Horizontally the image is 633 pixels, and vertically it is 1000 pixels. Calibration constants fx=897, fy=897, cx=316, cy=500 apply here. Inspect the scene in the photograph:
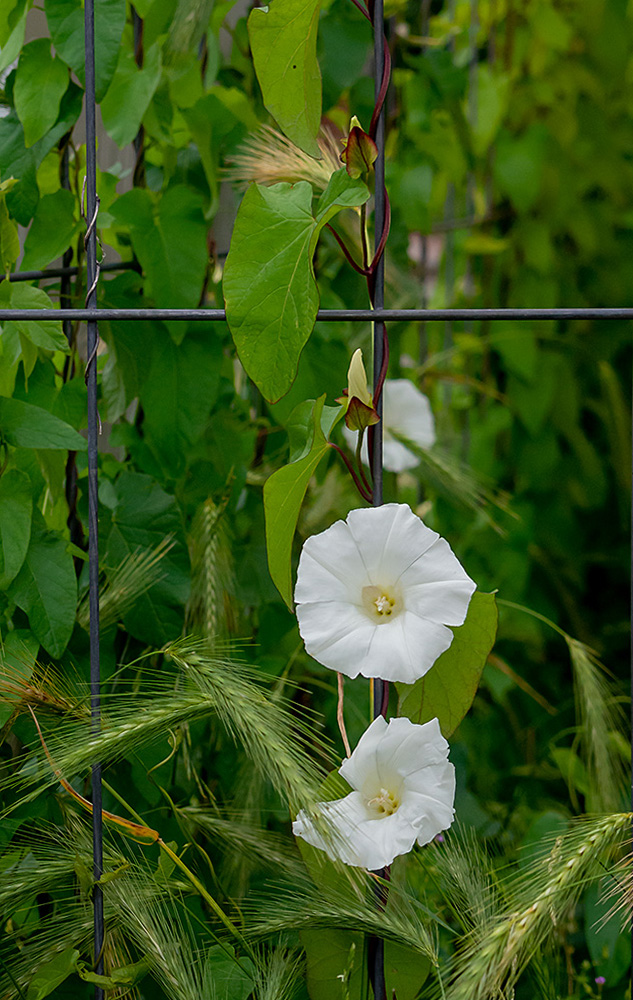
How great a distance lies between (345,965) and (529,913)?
0.15 meters

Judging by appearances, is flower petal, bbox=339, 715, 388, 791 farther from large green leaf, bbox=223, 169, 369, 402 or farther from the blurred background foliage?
large green leaf, bbox=223, 169, 369, 402

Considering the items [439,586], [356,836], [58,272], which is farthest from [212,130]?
[356,836]

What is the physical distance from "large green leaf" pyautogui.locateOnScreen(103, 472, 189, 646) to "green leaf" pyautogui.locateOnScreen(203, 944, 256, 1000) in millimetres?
253

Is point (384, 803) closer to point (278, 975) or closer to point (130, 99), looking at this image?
point (278, 975)

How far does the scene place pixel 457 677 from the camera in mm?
602

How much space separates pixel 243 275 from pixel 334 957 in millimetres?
462

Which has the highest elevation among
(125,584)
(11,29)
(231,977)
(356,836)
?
(11,29)

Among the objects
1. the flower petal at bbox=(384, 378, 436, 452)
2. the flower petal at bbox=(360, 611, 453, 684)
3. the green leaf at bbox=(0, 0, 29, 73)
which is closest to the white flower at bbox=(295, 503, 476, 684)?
the flower petal at bbox=(360, 611, 453, 684)

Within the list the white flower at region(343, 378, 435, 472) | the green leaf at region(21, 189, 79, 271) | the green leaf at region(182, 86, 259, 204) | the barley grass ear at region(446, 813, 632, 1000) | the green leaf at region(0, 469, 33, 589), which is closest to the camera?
the barley grass ear at region(446, 813, 632, 1000)

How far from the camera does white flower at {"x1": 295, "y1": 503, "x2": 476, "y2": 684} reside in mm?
544

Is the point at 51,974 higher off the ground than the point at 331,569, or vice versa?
the point at 331,569

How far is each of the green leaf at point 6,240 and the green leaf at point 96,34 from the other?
0.11 m

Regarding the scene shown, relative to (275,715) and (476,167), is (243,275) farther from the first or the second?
(476,167)

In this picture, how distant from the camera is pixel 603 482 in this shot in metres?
1.66
